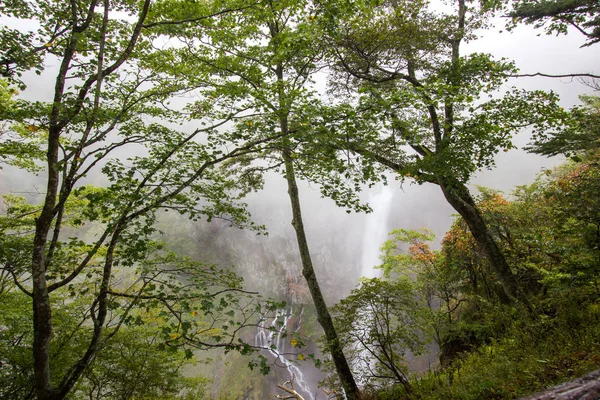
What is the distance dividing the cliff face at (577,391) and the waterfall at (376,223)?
35267mm

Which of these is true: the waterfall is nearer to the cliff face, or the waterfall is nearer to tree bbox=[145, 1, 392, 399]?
tree bbox=[145, 1, 392, 399]

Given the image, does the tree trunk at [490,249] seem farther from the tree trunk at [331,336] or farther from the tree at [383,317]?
the tree trunk at [331,336]

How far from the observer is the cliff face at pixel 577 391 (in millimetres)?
858

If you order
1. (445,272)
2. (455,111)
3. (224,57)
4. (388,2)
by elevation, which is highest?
(388,2)

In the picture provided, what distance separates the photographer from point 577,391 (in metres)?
0.89

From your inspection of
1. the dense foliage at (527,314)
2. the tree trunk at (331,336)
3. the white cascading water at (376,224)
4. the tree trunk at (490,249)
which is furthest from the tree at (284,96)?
the white cascading water at (376,224)

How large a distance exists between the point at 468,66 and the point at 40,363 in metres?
7.22

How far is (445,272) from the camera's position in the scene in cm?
926

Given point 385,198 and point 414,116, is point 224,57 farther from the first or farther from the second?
point 385,198

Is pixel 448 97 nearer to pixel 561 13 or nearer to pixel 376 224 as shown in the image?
pixel 561 13

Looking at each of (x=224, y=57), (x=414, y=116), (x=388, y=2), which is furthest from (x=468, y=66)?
(x=224, y=57)

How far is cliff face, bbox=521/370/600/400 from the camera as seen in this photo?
86 cm

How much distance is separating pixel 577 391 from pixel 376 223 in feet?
126

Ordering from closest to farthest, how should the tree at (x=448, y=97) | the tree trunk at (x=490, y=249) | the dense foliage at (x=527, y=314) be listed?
the dense foliage at (x=527, y=314) < the tree at (x=448, y=97) < the tree trunk at (x=490, y=249)
